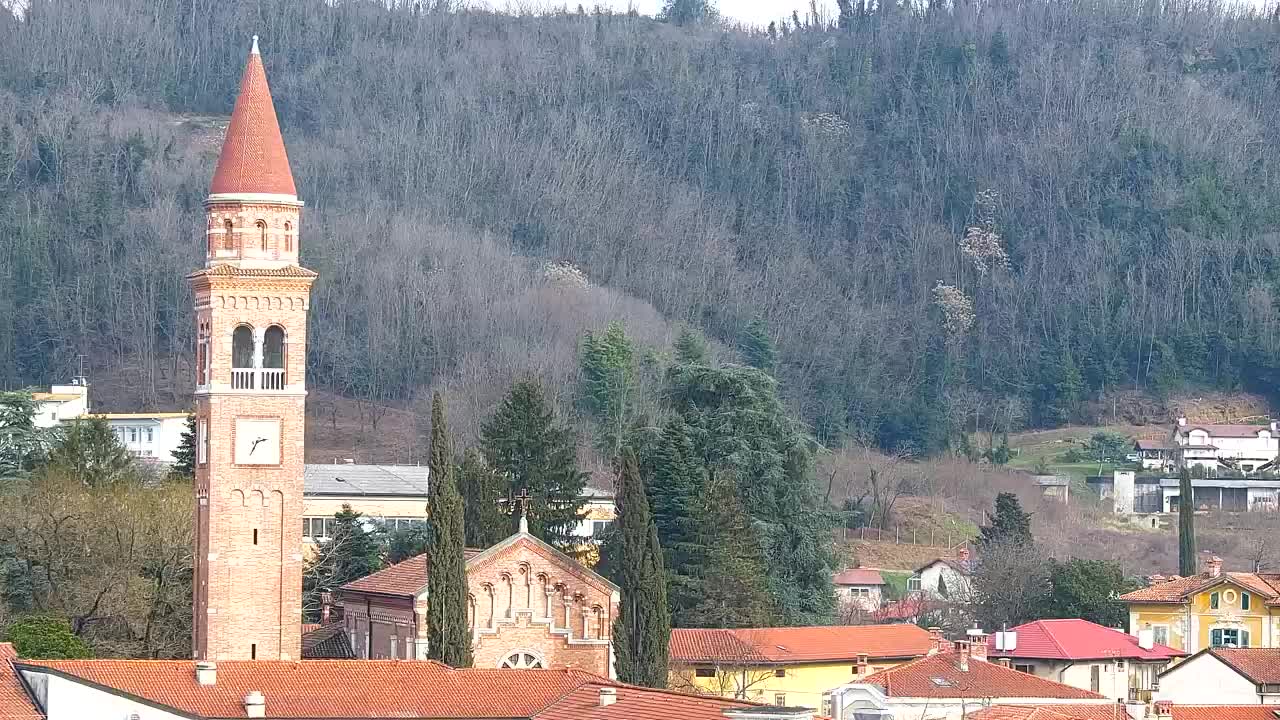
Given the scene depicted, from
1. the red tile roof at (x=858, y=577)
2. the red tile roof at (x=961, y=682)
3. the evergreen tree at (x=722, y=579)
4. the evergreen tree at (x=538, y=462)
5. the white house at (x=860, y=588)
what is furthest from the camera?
the red tile roof at (x=858, y=577)

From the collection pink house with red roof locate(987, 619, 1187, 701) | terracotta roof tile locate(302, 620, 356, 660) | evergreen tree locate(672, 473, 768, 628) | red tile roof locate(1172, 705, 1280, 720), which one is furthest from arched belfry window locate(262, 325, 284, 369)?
red tile roof locate(1172, 705, 1280, 720)

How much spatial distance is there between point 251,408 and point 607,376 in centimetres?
5092

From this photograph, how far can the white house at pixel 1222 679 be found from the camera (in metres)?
56.7

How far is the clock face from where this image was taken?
54.7 meters

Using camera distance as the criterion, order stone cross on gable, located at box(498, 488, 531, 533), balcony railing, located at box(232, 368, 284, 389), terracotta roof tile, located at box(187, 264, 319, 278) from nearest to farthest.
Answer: terracotta roof tile, located at box(187, 264, 319, 278), balcony railing, located at box(232, 368, 284, 389), stone cross on gable, located at box(498, 488, 531, 533)

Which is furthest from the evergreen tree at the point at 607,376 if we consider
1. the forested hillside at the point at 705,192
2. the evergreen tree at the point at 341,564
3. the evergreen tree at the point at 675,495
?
the evergreen tree at the point at 341,564

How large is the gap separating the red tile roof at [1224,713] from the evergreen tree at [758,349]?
75.7 meters

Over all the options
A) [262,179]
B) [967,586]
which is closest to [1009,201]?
[967,586]

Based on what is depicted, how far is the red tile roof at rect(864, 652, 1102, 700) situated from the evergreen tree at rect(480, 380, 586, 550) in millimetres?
16882

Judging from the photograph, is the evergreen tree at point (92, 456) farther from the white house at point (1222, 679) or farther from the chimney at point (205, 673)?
the white house at point (1222, 679)

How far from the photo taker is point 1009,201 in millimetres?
157875

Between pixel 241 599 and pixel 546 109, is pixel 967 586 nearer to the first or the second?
pixel 241 599

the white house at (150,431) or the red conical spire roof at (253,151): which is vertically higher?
the red conical spire roof at (253,151)

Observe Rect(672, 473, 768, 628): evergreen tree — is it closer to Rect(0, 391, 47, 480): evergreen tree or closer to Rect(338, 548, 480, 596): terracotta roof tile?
Rect(338, 548, 480, 596): terracotta roof tile
